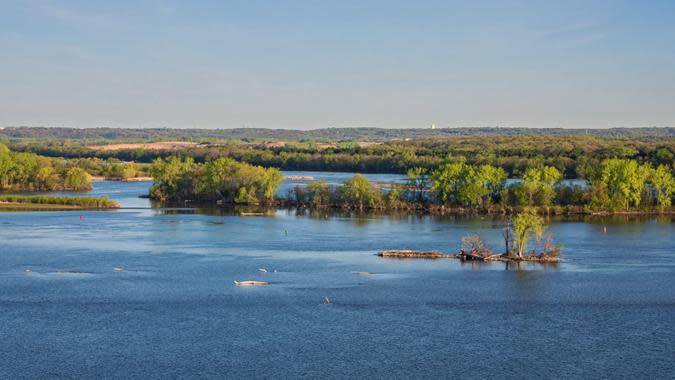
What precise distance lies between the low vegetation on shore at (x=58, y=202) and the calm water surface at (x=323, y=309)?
58.9 ft

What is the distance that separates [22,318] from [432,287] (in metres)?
17.3

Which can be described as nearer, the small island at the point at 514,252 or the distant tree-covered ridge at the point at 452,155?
the small island at the point at 514,252

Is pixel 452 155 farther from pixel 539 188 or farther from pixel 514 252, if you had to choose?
pixel 514 252

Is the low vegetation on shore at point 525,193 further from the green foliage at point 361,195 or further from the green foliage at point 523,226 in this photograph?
the green foliage at point 523,226

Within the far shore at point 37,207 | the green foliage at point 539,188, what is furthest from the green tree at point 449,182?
the far shore at point 37,207

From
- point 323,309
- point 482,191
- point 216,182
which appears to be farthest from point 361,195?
point 323,309

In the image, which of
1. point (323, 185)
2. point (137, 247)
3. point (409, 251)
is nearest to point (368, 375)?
point (409, 251)

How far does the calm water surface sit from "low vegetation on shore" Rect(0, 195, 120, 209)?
18.0 meters

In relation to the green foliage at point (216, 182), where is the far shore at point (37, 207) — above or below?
below

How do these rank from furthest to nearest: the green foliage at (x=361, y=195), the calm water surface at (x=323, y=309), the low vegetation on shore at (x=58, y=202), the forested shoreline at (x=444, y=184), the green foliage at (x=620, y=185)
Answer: the green foliage at (x=361, y=195), the low vegetation on shore at (x=58, y=202), the forested shoreline at (x=444, y=184), the green foliage at (x=620, y=185), the calm water surface at (x=323, y=309)

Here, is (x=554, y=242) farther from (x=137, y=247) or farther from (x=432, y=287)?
(x=137, y=247)

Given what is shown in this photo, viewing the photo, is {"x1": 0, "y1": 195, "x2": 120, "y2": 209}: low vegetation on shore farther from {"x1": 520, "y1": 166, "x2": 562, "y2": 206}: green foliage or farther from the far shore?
Result: {"x1": 520, "y1": 166, "x2": 562, "y2": 206}: green foliage

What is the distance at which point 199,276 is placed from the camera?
4062 cm

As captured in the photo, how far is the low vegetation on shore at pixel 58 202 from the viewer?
2881 inches
